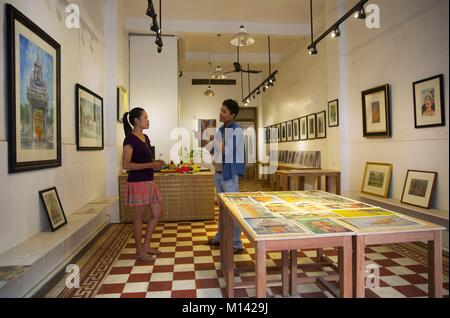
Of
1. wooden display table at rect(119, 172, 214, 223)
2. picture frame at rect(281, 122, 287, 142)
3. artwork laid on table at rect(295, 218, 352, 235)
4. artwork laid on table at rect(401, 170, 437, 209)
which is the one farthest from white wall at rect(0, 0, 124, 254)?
picture frame at rect(281, 122, 287, 142)

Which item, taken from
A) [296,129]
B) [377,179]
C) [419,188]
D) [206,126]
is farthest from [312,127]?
[206,126]

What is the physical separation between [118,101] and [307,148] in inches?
179

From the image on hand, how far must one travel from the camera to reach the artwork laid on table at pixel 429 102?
11.2ft

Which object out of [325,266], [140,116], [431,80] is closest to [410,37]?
[431,80]

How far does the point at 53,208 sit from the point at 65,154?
72 centimetres

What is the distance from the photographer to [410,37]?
3.90 metres

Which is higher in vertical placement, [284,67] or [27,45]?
[284,67]

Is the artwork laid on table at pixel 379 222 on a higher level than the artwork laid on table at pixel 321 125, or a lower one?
lower

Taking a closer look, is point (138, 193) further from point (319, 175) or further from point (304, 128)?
point (304, 128)

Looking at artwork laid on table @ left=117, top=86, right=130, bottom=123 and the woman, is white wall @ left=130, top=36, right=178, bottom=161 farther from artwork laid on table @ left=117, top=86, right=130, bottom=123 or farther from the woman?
the woman

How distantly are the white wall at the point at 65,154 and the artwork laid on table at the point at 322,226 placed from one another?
2.15 m

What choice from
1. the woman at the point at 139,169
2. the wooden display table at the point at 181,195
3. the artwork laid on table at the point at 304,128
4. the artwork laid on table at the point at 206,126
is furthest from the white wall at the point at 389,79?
the artwork laid on table at the point at 206,126

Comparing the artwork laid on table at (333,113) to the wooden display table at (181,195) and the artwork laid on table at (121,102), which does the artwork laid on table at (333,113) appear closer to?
the wooden display table at (181,195)
